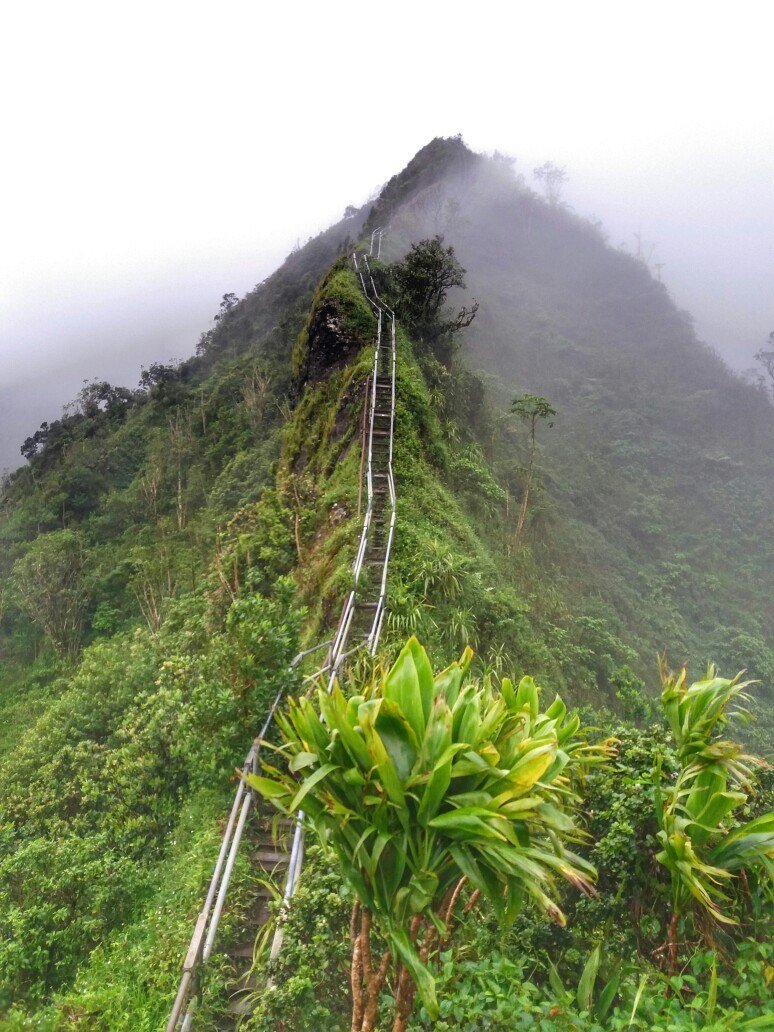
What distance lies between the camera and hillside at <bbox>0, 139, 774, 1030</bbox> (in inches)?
202

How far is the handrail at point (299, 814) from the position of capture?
3.49 metres

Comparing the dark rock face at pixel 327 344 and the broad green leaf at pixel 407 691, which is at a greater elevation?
the dark rock face at pixel 327 344

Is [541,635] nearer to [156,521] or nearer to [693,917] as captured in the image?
[693,917]

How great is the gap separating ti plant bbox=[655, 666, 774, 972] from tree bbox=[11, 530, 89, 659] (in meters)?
17.7

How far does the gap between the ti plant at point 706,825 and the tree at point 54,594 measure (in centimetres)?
1767

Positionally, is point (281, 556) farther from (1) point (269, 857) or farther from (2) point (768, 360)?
(2) point (768, 360)

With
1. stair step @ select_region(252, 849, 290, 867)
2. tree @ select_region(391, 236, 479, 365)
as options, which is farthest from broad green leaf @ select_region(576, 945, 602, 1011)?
tree @ select_region(391, 236, 479, 365)

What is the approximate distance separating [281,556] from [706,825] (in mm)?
8200

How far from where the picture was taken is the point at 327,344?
16125 mm

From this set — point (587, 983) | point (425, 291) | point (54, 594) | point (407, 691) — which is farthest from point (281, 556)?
point (54, 594)

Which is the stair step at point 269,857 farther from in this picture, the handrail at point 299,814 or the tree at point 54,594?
the tree at point 54,594

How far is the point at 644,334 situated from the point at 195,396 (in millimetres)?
34154

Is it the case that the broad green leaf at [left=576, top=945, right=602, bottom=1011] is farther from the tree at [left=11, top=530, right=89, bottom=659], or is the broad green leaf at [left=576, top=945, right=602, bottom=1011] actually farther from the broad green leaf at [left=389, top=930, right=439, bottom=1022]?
the tree at [left=11, top=530, right=89, bottom=659]

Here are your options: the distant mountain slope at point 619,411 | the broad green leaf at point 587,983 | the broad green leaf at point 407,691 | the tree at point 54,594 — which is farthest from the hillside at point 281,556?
the broad green leaf at point 407,691
